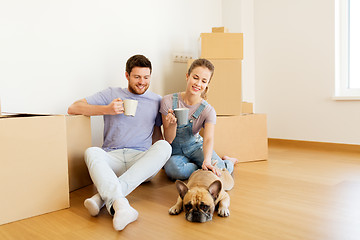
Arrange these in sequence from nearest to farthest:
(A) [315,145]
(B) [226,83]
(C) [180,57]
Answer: (B) [226,83], (C) [180,57], (A) [315,145]

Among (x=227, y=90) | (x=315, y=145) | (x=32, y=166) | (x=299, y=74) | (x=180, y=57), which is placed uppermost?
(x=180, y=57)

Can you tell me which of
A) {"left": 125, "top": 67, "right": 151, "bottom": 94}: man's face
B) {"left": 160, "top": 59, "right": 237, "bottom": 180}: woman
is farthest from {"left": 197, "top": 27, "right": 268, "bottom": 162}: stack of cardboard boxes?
{"left": 125, "top": 67, "right": 151, "bottom": 94}: man's face

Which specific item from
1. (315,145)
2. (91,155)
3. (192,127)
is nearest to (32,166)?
(91,155)

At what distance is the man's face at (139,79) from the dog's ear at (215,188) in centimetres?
79

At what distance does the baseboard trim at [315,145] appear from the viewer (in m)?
2.77

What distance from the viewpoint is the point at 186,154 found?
6.46 ft

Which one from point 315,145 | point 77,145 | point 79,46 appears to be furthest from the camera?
point 315,145

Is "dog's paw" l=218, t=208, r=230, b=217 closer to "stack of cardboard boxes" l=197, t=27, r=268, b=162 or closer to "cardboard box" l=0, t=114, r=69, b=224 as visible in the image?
"cardboard box" l=0, t=114, r=69, b=224

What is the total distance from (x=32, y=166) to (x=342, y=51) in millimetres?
2695

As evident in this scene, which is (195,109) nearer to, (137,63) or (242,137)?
(137,63)

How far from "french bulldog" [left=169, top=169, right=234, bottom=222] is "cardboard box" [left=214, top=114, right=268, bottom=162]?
3.11ft

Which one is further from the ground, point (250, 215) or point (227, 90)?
point (227, 90)

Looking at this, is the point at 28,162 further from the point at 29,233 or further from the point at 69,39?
the point at 69,39

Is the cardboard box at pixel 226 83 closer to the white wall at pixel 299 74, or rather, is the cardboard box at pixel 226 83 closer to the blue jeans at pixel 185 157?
the blue jeans at pixel 185 157
